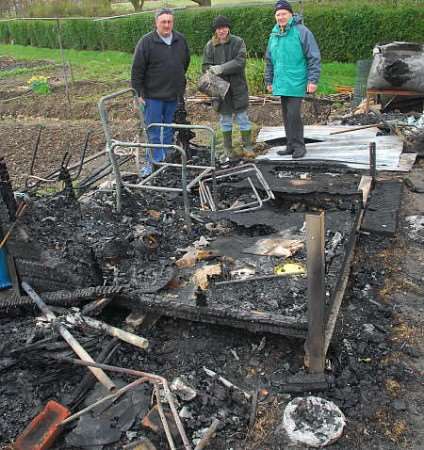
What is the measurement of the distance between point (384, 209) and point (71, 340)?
12.0 ft

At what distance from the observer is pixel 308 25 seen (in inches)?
623

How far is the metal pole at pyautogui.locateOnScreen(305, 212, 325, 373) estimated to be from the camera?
2902 mm

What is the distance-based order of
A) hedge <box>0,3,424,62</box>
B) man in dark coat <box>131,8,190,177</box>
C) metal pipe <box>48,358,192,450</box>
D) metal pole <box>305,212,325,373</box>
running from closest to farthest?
metal pipe <box>48,358,192,450</box> < metal pole <box>305,212,325,373</box> < man in dark coat <box>131,8,190,177</box> < hedge <box>0,3,424,62</box>

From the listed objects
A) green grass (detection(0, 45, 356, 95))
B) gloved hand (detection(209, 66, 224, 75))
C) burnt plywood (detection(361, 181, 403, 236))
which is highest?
gloved hand (detection(209, 66, 224, 75))

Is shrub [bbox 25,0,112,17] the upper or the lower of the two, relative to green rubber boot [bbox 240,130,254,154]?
upper

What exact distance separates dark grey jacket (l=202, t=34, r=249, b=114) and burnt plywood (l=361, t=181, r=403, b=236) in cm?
228

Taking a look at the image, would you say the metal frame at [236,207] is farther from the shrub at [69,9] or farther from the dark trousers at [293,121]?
the shrub at [69,9]

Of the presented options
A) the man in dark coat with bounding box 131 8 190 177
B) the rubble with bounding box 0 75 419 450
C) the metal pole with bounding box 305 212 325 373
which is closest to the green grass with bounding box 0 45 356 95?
the man in dark coat with bounding box 131 8 190 177

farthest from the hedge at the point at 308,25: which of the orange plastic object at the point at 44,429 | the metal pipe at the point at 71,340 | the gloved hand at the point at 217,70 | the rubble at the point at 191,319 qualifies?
the orange plastic object at the point at 44,429

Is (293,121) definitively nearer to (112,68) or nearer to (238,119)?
(238,119)

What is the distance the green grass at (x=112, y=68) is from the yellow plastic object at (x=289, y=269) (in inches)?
315

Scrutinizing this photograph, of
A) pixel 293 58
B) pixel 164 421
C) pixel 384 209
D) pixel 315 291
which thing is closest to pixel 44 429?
pixel 164 421

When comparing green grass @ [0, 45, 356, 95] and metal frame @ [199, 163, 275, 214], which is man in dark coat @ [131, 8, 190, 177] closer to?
metal frame @ [199, 163, 275, 214]

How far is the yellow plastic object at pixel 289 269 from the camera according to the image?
407cm
